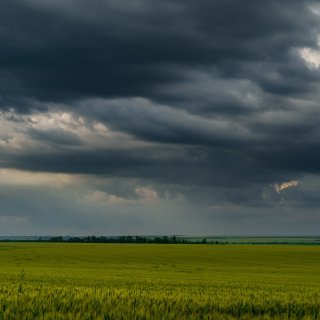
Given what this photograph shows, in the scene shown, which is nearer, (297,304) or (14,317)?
(14,317)

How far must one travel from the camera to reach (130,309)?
816 cm

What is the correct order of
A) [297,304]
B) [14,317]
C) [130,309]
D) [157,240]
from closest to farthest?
[14,317] < [130,309] < [297,304] < [157,240]

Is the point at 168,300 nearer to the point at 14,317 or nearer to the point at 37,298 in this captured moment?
the point at 37,298

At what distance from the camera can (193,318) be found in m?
7.74

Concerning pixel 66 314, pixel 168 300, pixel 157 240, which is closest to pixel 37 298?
pixel 66 314

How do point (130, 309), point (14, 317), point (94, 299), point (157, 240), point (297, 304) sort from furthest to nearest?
point (157, 240) → point (297, 304) → point (94, 299) → point (130, 309) → point (14, 317)

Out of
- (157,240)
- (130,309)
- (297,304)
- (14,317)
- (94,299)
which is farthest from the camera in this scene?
(157,240)

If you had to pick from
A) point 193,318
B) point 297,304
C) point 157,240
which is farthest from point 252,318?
point 157,240

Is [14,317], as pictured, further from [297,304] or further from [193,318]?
[297,304]

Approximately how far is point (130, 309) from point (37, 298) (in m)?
2.00

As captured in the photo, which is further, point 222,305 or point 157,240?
point 157,240

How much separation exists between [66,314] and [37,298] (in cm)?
172

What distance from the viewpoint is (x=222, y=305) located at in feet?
30.8

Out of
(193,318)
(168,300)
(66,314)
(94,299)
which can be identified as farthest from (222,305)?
(66,314)
